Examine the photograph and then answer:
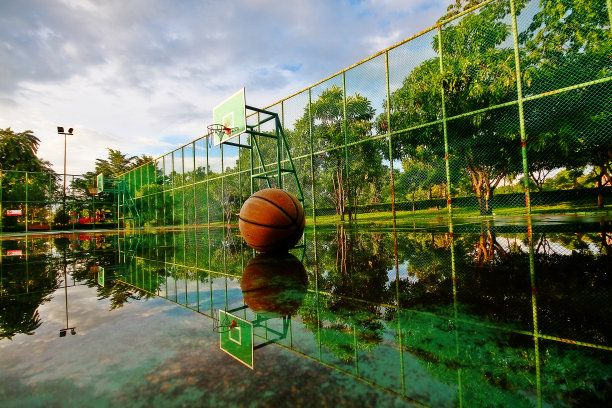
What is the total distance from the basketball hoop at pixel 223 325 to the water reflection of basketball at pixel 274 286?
8.0 inches

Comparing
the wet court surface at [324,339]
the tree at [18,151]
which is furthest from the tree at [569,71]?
→ the tree at [18,151]

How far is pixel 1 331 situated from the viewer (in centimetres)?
168

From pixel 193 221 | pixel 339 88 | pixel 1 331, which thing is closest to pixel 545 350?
pixel 1 331

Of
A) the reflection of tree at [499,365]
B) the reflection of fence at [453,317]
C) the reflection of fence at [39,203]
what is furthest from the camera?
the reflection of fence at [39,203]

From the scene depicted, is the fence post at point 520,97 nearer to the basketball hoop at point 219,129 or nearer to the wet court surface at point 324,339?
the wet court surface at point 324,339

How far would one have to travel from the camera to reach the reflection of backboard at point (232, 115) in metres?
9.22

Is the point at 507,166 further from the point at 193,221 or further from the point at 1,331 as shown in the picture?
the point at 193,221

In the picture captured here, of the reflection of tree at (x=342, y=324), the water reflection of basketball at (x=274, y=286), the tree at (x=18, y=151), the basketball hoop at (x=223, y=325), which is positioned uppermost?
the tree at (x=18, y=151)

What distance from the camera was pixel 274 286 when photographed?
8.05 ft

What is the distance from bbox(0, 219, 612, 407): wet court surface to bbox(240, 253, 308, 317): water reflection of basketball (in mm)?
19

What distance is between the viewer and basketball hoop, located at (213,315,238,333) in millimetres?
1613

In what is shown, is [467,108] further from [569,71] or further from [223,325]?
[223,325]

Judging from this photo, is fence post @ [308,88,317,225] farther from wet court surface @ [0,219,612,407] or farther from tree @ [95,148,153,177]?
tree @ [95,148,153,177]

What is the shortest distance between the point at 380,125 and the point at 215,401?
963cm
